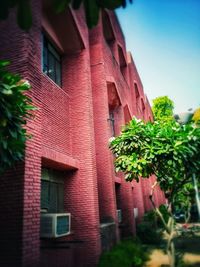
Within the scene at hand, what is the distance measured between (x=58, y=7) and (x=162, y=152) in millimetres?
6423

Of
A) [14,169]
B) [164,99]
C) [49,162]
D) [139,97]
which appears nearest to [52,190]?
[49,162]

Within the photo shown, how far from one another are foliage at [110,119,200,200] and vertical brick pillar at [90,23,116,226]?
7.34 ft

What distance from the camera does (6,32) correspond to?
7.12 meters

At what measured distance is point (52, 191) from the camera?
830cm

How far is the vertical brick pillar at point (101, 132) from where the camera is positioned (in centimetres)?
1062

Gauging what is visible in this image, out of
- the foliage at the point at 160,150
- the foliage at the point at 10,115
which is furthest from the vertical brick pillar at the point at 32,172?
the foliage at the point at 160,150

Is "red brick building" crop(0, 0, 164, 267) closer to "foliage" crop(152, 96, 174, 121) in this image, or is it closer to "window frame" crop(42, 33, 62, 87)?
"window frame" crop(42, 33, 62, 87)

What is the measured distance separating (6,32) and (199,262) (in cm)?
1071

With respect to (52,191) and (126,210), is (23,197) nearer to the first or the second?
(52,191)

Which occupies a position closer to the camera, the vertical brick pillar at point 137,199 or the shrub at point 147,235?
the shrub at point 147,235

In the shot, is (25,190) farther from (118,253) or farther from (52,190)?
(118,253)

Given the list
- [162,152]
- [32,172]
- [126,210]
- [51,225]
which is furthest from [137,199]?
[32,172]

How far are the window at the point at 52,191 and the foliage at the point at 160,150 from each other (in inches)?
83.2

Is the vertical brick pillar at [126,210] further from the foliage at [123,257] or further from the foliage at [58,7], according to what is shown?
the foliage at [58,7]
